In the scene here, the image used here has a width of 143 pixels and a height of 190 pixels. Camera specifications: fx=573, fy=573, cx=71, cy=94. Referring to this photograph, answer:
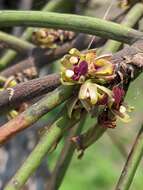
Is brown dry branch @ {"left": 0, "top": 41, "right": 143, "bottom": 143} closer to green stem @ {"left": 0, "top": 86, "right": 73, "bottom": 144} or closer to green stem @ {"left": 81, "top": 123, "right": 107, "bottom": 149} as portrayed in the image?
green stem @ {"left": 0, "top": 86, "right": 73, "bottom": 144}

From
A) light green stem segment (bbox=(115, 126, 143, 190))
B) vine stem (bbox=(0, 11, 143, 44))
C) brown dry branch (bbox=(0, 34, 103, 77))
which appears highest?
vine stem (bbox=(0, 11, 143, 44))

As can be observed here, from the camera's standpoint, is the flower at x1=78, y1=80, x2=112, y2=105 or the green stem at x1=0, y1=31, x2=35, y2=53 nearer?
the flower at x1=78, y1=80, x2=112, y2=105

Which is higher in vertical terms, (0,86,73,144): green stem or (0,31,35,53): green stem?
(0,86,73,144): green stem

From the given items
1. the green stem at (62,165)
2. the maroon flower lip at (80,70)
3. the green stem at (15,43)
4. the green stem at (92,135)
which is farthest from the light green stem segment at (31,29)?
the maroon flower lip at (80,70)

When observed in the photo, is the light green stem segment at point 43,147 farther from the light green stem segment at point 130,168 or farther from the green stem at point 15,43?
the green stem at point 15,43

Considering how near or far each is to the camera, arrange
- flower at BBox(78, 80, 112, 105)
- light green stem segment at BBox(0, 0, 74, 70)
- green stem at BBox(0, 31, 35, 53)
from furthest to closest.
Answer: light green stem segment at BBox(0, 0, 74, 70) < green stem at BBox(0, 31, 35, 53) < flower at BBox(78, 80, 112, 105)

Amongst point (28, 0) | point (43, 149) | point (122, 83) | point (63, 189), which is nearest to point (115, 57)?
point (122, 83)

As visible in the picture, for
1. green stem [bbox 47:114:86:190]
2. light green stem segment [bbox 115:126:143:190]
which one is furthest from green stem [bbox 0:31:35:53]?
light green stem segment [bbox 115:126:143:190]

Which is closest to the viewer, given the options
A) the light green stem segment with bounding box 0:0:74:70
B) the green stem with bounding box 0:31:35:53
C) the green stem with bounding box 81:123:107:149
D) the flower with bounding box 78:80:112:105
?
the flower with bounding box 78:80:112:105

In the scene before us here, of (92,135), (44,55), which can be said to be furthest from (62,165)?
(44,55)
